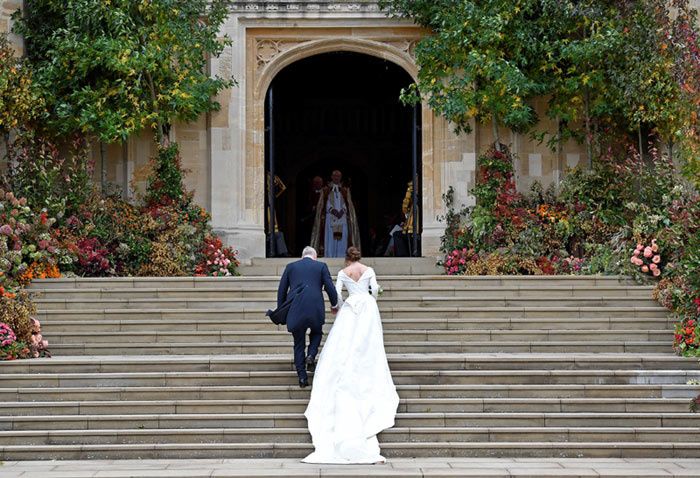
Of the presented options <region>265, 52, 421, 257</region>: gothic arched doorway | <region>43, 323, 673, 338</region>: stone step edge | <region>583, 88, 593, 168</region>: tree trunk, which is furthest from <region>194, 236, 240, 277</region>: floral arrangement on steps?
<region>265, 52, 421, 257</region>: gothic arched doorway

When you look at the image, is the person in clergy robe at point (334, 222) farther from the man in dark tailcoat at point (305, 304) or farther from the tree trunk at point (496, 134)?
the man in dark tailcoat at point (305, 304)

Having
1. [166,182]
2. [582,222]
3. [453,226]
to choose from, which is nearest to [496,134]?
[453,226]

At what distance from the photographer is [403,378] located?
462 inches

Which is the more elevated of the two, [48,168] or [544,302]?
[48,168]

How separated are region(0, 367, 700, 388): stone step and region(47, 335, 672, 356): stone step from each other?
132 centimetres

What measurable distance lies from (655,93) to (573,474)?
8.50 m

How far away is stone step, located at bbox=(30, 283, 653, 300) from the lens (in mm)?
14539

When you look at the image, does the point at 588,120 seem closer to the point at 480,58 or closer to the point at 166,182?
the point at 480,58

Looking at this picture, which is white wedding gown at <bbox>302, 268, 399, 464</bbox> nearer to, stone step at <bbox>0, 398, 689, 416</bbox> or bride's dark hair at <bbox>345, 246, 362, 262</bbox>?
bride's dark hair at <bbox>345, 246, 362, 262</bbox>

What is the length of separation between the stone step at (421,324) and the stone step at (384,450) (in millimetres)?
3066

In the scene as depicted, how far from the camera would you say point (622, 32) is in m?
17.3

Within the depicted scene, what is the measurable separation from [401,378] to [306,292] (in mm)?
1303

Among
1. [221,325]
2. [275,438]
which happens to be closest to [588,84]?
[221,325]

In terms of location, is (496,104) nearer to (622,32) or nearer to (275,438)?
(622,32)
